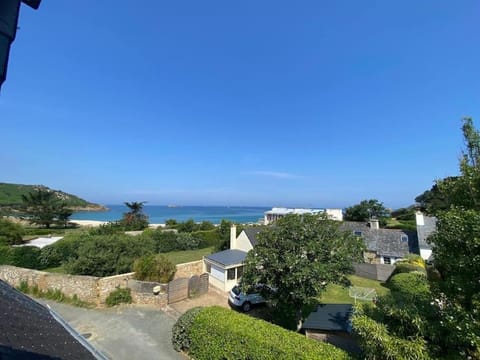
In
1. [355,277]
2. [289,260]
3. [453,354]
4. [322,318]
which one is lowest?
[355,277]

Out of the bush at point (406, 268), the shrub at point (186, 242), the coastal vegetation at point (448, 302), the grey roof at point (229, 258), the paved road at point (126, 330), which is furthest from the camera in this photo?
the shrub at point (186, 242)

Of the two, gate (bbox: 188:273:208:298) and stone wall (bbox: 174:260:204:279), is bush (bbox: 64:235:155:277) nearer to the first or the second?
stone wall (bbox: 174:260:204:279)

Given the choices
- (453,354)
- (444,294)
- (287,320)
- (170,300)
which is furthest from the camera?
(170,300)

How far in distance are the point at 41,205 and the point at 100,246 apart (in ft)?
148

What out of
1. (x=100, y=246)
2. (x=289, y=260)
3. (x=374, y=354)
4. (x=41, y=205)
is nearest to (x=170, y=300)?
(x=100, y=246)

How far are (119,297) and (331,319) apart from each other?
1304 centimetres

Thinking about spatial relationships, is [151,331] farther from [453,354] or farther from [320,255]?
[453,354]

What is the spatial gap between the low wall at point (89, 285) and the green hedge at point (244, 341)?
267 inches

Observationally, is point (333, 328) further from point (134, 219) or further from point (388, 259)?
point (134, 219)

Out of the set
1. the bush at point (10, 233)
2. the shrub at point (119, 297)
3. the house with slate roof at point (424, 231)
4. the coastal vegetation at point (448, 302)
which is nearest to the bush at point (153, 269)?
the shrub at point (119, 297)

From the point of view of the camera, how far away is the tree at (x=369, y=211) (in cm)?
5291

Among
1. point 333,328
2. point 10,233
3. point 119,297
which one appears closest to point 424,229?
point 333,328

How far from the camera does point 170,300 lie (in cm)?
1670

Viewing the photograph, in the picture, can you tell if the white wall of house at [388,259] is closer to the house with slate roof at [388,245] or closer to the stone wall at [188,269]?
the house with slate roof at [388,245]
